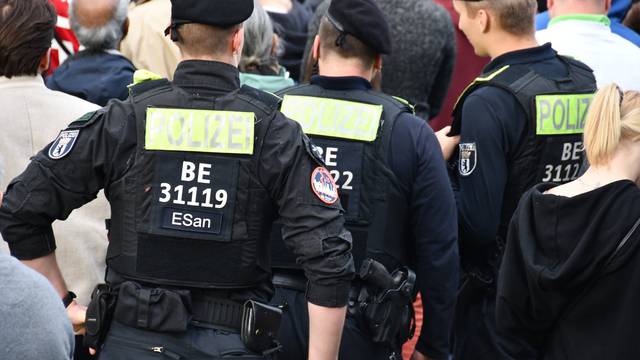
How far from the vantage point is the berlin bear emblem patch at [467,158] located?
15.4ft

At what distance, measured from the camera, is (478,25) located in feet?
16.3

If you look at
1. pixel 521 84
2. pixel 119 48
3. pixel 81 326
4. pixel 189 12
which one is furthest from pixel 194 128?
pixel 119 48

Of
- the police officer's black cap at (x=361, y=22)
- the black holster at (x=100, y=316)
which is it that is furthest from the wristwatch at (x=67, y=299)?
the police officer's black cap at (x=361, y=22)

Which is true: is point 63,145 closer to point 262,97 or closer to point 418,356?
point 262,97

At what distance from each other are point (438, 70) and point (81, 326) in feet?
10.1

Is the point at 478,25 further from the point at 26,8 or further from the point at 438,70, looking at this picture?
the point at 26,8

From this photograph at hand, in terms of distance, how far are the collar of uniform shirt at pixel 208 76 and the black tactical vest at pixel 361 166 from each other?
67 cm

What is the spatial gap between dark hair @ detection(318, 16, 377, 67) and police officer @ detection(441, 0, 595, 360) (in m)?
0.58

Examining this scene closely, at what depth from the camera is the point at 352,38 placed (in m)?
4.39

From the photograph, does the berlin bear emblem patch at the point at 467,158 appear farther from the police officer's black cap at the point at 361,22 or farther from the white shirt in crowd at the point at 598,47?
the white shirt in crowd at the point at 598,47

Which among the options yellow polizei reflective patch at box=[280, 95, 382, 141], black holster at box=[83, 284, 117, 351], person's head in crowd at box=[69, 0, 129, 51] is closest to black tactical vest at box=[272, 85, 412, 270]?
yellow polizei reflective patch at box=[280, 95, 382, 141]

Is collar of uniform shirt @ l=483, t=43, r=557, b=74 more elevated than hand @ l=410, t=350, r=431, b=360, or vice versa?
collar of uniform shirt @ l=483, t=43, r=557, b=74

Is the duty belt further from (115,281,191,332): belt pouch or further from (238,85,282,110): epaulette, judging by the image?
(238,85,282,110): epaulette

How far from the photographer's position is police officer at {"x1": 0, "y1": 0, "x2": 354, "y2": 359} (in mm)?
3621
